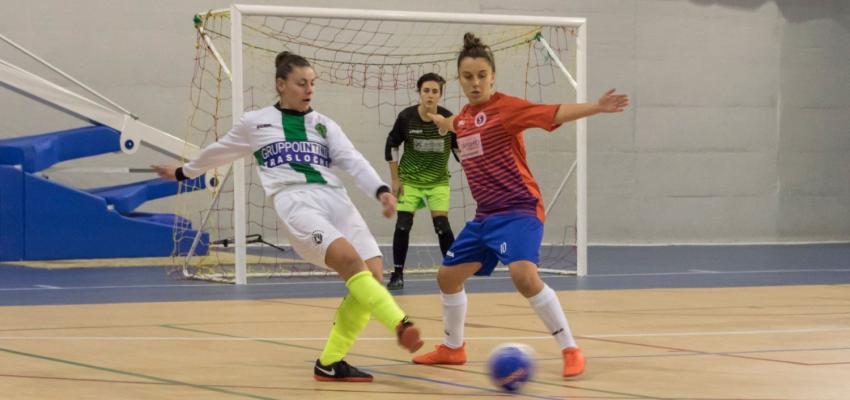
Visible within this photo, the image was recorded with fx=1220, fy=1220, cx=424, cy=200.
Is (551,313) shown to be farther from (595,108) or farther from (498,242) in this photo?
(595,108)

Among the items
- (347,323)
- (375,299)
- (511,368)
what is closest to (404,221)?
(347,323)

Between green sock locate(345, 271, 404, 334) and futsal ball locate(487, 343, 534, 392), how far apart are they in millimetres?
474

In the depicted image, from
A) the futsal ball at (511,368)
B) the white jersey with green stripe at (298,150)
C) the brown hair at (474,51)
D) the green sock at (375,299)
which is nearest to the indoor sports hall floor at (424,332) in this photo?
the futsal ball at (511,368)

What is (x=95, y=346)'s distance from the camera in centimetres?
702

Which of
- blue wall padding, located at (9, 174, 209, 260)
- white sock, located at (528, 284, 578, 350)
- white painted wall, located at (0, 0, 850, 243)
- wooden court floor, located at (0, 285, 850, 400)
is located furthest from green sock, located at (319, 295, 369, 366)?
white painted wall, located at (0, 0, 850, 243)

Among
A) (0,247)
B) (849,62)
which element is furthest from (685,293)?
(849,62)

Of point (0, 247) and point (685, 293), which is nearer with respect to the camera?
point (685, 293)

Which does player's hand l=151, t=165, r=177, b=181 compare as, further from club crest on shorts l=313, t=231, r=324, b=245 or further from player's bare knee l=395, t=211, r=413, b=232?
player's bare knee l=395, t=211, r=413, b=232

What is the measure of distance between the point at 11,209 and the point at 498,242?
909cm

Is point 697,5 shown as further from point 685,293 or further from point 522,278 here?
point 522,278

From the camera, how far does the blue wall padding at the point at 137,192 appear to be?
14.5 m

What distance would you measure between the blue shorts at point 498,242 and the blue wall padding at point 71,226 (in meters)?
8.40

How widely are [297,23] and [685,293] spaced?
8.33m

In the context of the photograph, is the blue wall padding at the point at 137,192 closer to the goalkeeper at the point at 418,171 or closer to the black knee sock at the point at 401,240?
the goalkeeper at the point at 418,171
